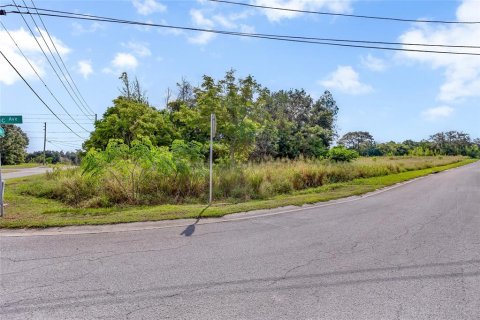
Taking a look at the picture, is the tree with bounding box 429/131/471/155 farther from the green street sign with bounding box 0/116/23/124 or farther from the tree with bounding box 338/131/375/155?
the green street sign with bounding box 0/116/23/124

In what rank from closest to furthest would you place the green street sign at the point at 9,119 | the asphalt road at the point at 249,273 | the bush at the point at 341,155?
the asphalt road at the point at 249,273
the green street sign at the point at 9,119
the bush at the point at 341,155

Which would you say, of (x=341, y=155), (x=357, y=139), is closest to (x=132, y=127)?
(x=341, y=155)

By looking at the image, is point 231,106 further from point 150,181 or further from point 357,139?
point 357,139

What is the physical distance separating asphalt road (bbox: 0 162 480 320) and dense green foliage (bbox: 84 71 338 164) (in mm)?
7181

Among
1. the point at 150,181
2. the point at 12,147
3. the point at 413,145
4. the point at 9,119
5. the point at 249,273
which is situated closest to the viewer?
the point at 249,273

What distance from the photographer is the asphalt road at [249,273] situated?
3.48m

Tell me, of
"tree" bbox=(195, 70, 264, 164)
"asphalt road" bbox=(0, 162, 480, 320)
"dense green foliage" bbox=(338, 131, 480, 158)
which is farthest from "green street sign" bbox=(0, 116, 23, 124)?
"dense green foliage" bbox=(338, 131, 480, 158)

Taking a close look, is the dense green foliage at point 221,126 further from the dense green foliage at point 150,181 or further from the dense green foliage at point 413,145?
the dense green foliage at point 413,145

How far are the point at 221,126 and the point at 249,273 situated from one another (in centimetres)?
1297

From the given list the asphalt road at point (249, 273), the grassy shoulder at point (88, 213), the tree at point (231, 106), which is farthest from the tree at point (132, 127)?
the asphalt road at point (249, 273)

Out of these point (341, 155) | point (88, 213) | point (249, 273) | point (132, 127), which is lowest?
point (249, 273)

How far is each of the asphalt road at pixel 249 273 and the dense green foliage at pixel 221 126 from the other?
718 cm

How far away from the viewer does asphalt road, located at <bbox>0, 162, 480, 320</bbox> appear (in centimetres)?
348

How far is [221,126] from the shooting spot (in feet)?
55.6
